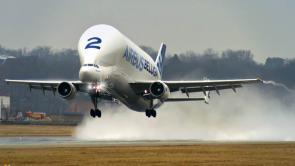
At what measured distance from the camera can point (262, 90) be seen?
3546 inches

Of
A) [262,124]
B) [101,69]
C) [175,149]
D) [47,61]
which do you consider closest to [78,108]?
[47,61]

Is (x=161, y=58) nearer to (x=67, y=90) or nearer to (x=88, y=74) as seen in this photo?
(x=67, y=90)

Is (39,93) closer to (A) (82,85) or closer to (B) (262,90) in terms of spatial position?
(B) (262,90)

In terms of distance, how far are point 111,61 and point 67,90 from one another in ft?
16.3

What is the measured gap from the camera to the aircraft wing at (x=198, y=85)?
2781 inches

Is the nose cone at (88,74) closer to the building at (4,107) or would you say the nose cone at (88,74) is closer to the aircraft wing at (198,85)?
the aircraft wing at (198,85)

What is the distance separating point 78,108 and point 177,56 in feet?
79.0

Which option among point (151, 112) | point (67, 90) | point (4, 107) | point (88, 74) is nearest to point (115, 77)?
point (88, 74)

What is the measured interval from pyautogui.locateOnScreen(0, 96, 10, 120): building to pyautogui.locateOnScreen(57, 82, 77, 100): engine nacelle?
234ft

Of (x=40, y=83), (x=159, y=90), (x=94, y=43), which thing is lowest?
(x=159, y=90)

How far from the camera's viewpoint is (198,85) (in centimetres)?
7444

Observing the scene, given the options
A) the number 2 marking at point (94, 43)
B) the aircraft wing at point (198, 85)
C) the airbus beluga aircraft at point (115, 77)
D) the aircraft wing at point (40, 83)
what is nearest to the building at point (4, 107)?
the aircraft wing at point (40, 83)

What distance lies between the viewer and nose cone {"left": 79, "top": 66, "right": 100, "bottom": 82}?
6268 centimetres

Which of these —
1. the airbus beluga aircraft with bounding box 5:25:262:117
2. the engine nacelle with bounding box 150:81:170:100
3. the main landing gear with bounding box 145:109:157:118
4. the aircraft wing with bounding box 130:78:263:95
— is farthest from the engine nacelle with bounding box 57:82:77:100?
the main landing gear with bounding box 145:109:157:118
